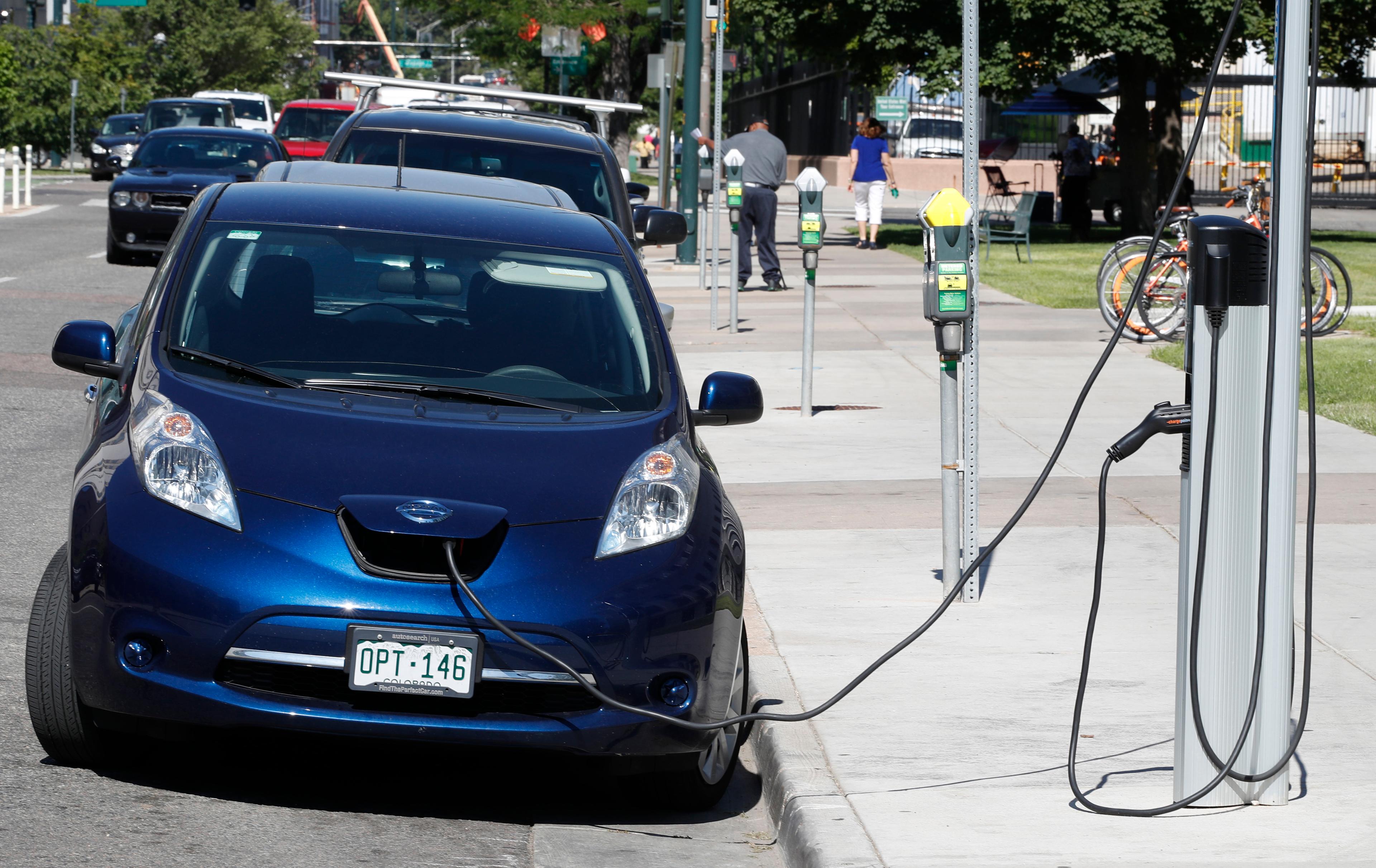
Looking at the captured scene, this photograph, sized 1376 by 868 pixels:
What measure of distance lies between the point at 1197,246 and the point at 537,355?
204cm

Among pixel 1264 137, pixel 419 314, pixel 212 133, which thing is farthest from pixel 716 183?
pixel 1264 137

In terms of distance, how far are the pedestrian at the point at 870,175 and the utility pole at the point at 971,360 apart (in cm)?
2003

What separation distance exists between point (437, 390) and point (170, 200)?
16.7 meters

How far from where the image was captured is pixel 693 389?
12867mm

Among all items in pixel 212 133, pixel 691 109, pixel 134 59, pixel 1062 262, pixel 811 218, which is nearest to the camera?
pixel 811 218

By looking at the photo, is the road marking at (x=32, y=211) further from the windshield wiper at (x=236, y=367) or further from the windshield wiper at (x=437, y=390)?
the windshield wiper at (x=437, y=390)

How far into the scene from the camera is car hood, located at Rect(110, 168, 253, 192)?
20.9 metres

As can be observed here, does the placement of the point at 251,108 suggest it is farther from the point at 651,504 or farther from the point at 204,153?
the point at 651,504

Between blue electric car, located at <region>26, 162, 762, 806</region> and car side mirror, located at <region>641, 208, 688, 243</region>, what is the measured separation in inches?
235

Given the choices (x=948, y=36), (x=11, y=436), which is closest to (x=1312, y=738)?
(x=11, y=436)

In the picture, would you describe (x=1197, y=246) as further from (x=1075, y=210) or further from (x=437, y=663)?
(x=1075, y=210)

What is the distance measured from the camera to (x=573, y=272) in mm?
5855

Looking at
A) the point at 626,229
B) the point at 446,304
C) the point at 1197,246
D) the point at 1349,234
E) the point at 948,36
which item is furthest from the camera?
the point at 1349,234

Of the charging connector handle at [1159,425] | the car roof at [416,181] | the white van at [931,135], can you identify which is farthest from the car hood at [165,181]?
the white van at [931,135]
